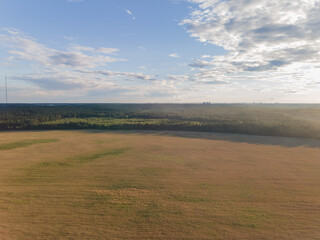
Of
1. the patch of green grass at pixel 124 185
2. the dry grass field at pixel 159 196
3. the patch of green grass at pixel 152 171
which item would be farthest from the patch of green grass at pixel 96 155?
the patch of green grass at pixel 124 185

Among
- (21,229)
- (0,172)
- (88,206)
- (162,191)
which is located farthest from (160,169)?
(0,172)

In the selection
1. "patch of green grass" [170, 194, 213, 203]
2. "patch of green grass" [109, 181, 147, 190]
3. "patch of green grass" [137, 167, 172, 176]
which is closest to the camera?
"patch of green grass" [170, 194, 213, 203]

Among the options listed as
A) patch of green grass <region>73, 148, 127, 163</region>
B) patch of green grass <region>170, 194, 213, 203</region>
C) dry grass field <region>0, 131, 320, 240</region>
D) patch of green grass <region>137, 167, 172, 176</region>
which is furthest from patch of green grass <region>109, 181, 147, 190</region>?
patch of green grass <region>73, 148, 127, 163</region>

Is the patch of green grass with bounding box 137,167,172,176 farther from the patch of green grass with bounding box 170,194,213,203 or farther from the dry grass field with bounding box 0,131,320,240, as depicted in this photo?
the patch of green grass with bounding box 170,194,213,203

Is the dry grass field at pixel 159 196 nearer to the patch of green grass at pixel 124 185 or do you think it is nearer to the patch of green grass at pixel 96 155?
the patch of green grass at pixel 124 185

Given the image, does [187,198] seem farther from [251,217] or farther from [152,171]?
[152,171]

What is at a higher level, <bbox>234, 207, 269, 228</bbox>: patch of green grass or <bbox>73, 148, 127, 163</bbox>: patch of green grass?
<bbox>73, 148, 127, 163</bbox>: patch of green grass

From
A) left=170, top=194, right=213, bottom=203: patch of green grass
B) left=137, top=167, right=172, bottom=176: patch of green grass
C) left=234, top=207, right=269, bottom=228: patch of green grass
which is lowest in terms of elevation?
left=234, top=207, right=269, bottom=228: patch of green grass

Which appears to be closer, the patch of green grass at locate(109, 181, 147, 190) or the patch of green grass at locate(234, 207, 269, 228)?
the patch of green grass at locate(234, 207, 269, 228)

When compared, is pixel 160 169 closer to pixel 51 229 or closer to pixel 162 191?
pixel 162 191
